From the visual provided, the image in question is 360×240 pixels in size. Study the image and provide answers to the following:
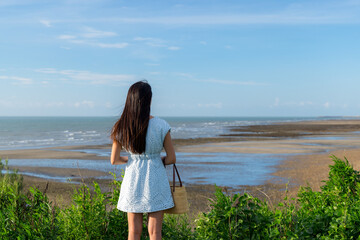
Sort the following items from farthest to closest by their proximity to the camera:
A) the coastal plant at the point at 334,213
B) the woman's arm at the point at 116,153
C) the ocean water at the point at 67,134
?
the ocean water at the point at 67,134 < the woman's arm at the point at 116,153 < the coastal plant at the point at 334,213

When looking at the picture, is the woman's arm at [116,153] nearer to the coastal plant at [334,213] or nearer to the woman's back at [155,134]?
the woman's back at [155,134]

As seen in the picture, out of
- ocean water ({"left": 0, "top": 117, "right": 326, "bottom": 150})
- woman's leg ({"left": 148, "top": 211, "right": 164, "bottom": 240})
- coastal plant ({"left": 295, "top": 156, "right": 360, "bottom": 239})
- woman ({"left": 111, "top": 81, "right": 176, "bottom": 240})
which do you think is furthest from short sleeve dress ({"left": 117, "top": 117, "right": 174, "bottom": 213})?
coastal plant ({"left": 295, "top": 156, "right": 360, "bottom": 239})

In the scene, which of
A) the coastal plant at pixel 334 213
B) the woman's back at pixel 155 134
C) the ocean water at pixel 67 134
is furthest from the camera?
the ocean water at pixel 67 134

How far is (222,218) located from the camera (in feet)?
13.2

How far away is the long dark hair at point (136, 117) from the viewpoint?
3801 millimetres

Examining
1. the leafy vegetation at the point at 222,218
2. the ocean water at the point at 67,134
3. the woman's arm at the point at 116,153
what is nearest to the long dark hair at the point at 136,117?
the woman's arm at the point at 116,153

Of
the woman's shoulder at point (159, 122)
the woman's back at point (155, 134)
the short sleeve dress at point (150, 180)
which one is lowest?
the short sleeve dress at point (150, 180)

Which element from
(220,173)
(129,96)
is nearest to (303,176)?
(220,173)

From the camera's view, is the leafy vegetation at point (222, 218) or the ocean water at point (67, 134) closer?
the leafy vegetation at point (222, 218)

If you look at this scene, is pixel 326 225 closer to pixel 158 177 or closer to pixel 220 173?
pixel 158 177

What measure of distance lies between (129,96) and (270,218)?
6.51 ft

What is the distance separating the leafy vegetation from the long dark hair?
91 cm

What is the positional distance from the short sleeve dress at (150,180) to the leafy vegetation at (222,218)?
55 cm

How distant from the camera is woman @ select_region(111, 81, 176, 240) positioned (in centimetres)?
382
